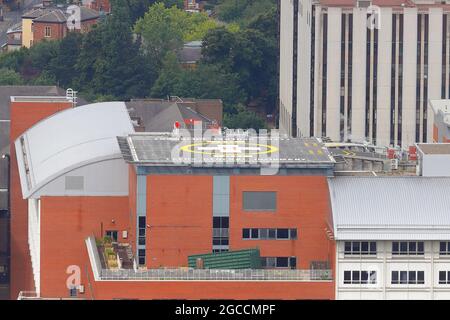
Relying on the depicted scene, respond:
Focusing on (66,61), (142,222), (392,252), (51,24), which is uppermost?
(51,24)

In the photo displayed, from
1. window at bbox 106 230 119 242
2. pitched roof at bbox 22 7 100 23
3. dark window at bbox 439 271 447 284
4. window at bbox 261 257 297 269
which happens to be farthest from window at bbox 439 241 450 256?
pitched roof at bbox 22 7 100 23

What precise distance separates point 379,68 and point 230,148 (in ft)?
122

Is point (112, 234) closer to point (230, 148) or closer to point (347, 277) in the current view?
point (230, 148)

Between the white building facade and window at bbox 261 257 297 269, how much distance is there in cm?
225

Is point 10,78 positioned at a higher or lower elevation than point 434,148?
higher

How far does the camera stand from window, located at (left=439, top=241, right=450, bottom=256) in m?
38.3

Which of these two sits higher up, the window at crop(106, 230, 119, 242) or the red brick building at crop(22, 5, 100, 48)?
the red brick building at crop(22, 5, 100, 48)

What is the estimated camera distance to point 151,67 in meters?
116

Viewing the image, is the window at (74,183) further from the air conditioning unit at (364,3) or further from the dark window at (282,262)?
the air conditioning unit at (364,3)

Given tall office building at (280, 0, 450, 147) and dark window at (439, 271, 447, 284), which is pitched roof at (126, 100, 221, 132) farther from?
dark window at (439, 271, 447, 284)

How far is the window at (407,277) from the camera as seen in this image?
38.2 m

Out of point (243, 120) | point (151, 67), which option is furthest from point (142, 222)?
point (151, 67)

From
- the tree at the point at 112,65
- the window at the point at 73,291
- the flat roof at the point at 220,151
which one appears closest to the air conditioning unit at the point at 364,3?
the flat roof at the point at 220,151
